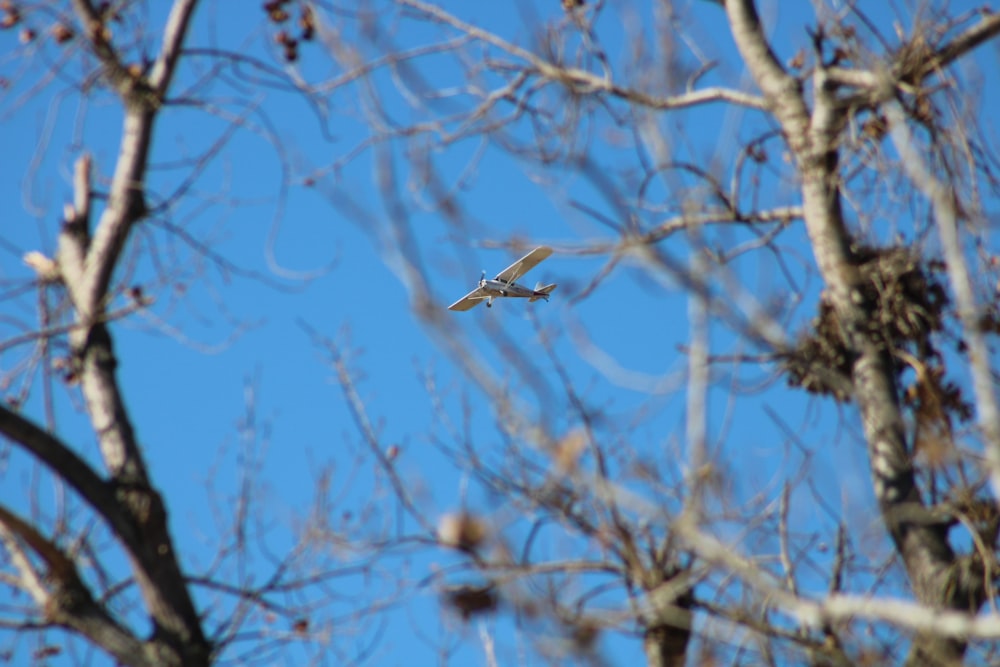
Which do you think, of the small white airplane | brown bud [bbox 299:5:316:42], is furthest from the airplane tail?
brown bud [bbox 299:5:316:42]

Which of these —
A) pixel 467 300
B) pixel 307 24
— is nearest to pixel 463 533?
pixel 467 300

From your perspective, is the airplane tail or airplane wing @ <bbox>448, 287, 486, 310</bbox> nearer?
airplane wing @ <bbox>448, 287, 486, 310</bbox>

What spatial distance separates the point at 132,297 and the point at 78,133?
2.91 ft

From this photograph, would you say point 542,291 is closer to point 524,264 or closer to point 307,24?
point 524,264

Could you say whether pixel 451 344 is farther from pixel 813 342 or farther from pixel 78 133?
pixel 78 133

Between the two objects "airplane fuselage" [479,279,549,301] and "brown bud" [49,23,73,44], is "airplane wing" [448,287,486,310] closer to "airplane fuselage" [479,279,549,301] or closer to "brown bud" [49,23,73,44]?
"airplane fuselage" [479,279,549,301]

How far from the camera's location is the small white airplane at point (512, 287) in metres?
4.45

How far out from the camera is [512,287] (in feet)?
16.1

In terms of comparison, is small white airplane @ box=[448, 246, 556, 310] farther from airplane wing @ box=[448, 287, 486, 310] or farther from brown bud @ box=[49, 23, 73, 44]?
brown bud @ box=[49, 23, 73, 44]

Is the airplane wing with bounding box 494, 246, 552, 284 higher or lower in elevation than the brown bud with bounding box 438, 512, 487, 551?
higher

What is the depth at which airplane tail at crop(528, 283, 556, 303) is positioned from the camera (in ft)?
16.4

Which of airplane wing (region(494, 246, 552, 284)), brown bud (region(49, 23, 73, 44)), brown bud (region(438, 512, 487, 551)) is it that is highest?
brown bud (region(49, 23, 73, 44))

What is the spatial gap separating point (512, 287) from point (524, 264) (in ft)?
1.15

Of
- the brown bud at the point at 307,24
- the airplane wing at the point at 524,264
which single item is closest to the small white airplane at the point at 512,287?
the airplane wing at the point at 524,264
